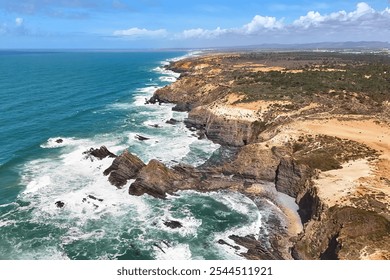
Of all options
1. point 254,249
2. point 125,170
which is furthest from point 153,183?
point 254,249

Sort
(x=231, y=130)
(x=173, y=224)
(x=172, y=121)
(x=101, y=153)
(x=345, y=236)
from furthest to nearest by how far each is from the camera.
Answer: (x=172, y=121) < (x=231, y=130) < (x=101, y=153) < (x=173, y=224) < (x=345, y=236)

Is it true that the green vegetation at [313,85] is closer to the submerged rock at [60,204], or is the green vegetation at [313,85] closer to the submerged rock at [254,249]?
the submerged rock at [254,249]

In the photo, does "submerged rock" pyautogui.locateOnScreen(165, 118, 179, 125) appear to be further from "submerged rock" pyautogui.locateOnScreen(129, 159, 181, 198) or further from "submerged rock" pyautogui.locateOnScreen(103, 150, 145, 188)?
"submerged rock" pyautogui.locateOnScreen(129, 159, 181, 198)

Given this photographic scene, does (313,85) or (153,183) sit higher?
(313,85)

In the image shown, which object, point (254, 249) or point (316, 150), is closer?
point (254, 249)

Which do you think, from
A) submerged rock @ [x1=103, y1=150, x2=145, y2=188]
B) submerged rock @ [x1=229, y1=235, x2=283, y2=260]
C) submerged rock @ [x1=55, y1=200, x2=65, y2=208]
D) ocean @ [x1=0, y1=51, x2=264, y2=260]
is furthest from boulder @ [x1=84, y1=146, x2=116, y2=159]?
submerged rock @ [x1=229, y1=235, x2=283, y2=260]

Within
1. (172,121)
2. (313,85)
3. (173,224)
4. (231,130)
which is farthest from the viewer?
(313,85)

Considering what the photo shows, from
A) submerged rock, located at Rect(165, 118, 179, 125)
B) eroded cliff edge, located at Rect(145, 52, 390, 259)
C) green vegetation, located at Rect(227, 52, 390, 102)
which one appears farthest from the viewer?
submerged rock, located at Rect(165, 118, 179, 125)

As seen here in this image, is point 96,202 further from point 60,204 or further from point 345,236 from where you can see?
point 345,236
